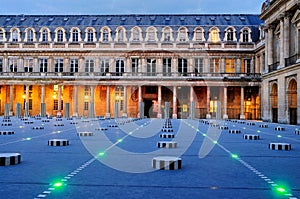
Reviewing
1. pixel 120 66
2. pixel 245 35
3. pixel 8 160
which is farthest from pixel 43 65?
pixel 8 160

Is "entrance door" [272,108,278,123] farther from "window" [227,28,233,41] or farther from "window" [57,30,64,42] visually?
"window" [57,30,64,42]

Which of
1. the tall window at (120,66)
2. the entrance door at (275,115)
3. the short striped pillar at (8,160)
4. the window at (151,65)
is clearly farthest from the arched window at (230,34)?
the short striped pillar at (8,160)

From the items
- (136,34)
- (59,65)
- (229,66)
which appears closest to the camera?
(229,66)

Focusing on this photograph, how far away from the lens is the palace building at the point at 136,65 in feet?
210

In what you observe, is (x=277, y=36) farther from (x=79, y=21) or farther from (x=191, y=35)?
(x=79, y=21)

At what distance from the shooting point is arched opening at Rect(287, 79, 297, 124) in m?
39.9

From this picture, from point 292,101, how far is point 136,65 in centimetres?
3096

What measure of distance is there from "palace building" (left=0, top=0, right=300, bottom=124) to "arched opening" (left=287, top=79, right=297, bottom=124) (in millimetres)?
20473

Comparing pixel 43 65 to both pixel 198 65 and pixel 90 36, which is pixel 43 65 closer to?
pixel 90 36

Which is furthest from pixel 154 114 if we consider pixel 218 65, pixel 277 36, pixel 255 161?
pixel 255 161

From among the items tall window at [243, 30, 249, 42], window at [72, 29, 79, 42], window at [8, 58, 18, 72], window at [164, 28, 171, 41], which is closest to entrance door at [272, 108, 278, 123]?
tall window at [243, 30, 249, 42]

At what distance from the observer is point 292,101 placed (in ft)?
132

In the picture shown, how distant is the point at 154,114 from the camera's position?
221ft

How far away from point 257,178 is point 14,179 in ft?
16.3
